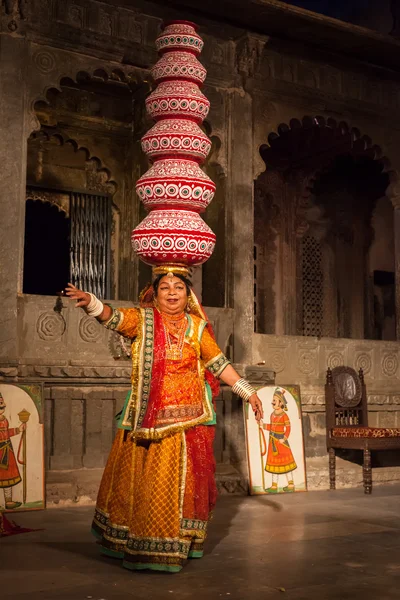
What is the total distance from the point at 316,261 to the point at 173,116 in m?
7.12

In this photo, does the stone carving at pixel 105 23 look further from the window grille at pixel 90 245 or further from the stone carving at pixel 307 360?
the stone carving at pixel 307 360

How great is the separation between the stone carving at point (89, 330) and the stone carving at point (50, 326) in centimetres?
17

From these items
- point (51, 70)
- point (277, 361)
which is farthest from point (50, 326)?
point (277, 361)

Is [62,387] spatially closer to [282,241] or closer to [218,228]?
[218,228]

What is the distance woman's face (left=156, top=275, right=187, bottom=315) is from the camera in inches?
183

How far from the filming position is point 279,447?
303 inches

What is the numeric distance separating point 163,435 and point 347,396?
4388mm

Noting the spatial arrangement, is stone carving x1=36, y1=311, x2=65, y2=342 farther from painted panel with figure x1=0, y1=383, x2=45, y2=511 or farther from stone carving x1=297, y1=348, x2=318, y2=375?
stone carving x1=297, y1=348, x2=318, y2=375

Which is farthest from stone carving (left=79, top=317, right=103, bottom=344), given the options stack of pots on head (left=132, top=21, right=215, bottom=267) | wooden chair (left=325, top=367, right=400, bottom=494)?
wooden chair (left=325, top=367, right=400, bottom=494)

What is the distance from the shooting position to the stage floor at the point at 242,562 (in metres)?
3.75

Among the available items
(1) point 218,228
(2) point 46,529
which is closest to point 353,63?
(1) point 218,228

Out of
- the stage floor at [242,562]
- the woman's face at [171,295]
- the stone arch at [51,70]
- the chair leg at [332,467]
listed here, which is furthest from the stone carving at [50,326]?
the chair leg at [332,467]

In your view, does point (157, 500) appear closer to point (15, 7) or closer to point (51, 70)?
point (51, 70)

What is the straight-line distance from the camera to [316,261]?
12023 millimetres
